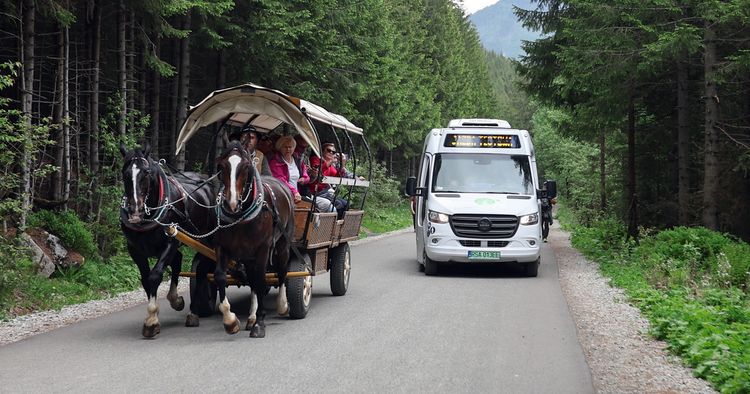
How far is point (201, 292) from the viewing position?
10102 mm

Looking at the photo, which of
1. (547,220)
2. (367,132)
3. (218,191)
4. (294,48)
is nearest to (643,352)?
(218,191)

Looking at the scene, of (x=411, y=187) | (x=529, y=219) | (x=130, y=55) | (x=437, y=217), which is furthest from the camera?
(x=130, y=55)

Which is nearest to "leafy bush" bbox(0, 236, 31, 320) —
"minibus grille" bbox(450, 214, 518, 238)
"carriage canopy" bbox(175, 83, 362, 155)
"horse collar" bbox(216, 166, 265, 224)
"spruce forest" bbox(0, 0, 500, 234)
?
"spruce forest" bbox(0, 0, 500, 234)

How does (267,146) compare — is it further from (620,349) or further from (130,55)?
(130,55)

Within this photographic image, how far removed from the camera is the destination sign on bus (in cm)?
1678

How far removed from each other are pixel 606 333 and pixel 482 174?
23.8ft

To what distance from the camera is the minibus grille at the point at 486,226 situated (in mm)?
15477

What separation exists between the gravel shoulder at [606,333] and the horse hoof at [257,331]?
252 cm

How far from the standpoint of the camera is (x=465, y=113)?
6806cm

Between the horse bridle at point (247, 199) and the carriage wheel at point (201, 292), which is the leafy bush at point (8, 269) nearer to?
the carriage wheel at point (201, 292)

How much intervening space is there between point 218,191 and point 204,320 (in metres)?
1.71

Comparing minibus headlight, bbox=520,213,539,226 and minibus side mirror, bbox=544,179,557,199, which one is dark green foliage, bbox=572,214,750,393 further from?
minibus side mirror, bbox=544,179,557,199

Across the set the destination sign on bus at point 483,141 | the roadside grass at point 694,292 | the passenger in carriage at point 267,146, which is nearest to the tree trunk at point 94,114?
the passenger in carriage at point 267,146

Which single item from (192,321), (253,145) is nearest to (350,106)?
(253,145)
